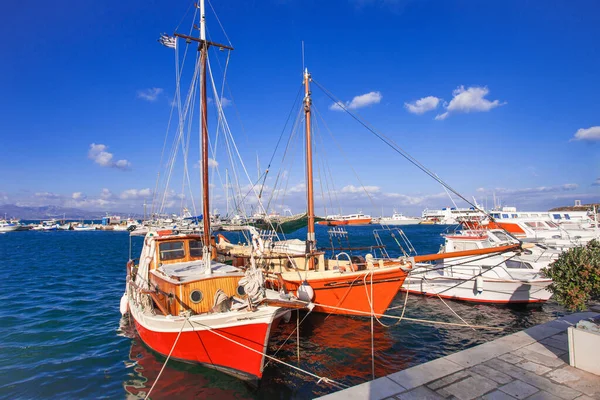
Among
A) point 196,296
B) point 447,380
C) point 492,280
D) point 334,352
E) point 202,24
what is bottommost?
point 334,352

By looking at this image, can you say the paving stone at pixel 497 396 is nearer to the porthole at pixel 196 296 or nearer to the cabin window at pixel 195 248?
the porthole at pixel 196 296

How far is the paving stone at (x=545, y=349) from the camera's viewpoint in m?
7.02

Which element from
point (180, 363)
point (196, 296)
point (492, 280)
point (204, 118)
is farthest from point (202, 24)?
point (492, 280)

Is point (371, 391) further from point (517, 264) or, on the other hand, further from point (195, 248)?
point (517, 264)

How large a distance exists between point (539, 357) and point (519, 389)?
174 centimetres

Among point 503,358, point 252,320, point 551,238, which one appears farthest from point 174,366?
point 551,238

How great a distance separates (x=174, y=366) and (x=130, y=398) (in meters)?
1.52

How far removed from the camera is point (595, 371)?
6.10m

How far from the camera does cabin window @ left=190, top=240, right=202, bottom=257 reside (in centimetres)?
1408

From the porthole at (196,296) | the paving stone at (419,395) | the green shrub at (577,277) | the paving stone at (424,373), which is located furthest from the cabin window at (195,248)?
the green shrub at (577,277)

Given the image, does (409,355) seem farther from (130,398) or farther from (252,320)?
(130,398)

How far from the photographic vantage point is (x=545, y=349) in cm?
729

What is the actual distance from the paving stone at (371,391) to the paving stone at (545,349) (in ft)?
12.3

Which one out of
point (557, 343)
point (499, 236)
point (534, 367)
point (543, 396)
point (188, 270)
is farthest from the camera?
point (499, 236)
